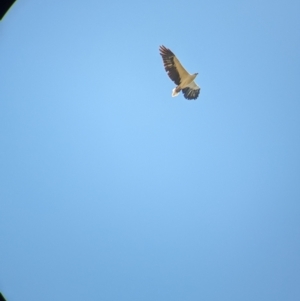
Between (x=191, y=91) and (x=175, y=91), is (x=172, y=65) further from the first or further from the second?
(x=191, y=91)

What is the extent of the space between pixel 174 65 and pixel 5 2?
4.32 meters

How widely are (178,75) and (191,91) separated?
536mm

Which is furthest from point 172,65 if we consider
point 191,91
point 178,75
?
point 191,91

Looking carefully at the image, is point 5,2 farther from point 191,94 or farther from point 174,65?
point 191,94

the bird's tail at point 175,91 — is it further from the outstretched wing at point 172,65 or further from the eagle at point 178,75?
the outstretched wing at point 172,65

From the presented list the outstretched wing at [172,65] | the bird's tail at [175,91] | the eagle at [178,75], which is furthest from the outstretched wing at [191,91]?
the outstretched wing at [172,65]

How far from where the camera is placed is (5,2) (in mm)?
2896

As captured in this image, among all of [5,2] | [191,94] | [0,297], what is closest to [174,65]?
[191,94]

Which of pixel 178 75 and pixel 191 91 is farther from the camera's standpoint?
pixel 191 91

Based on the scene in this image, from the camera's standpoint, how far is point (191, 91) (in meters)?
7.19

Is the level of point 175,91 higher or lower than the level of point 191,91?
lower

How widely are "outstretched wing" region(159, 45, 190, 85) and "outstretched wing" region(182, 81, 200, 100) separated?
0.32 meters

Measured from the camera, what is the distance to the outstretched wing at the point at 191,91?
709 centimetres

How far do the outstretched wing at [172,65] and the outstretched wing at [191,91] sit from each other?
316 millimetres
